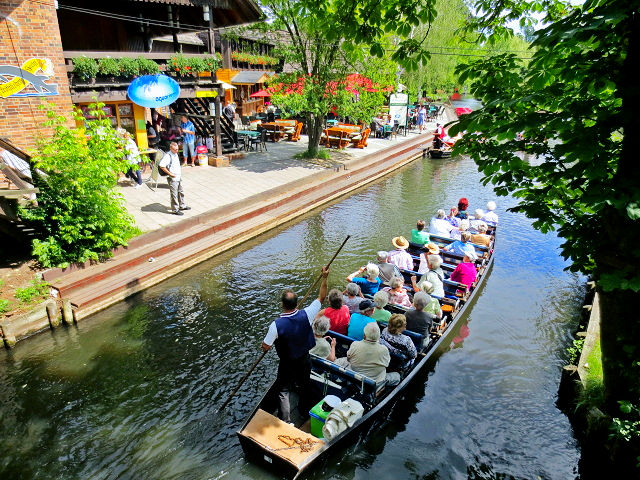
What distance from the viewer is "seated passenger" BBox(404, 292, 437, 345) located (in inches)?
257

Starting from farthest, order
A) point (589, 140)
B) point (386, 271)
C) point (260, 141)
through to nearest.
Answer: point (260, 141)
point (386, 271)
point (589, 140)

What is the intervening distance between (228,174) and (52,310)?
871cm

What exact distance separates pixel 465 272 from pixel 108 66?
10.7 m

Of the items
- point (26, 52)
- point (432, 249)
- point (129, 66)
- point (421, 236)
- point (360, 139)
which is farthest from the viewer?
point (360, 139)

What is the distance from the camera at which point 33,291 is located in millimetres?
7664

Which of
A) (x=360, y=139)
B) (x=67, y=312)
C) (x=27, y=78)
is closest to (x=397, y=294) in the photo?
(x=67, y=312)

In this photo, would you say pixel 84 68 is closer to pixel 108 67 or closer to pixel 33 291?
pixel 108 67

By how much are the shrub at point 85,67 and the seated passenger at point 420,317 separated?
34.3 feet

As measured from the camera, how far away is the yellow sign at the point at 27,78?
30.7 feet

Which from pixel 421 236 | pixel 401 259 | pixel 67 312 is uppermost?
pixel 421 236

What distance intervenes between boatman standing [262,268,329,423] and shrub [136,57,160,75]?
418 inches

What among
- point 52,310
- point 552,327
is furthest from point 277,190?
point 552,327

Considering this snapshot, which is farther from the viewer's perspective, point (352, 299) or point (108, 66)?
point (108, 66)

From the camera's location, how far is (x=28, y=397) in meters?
6.16
